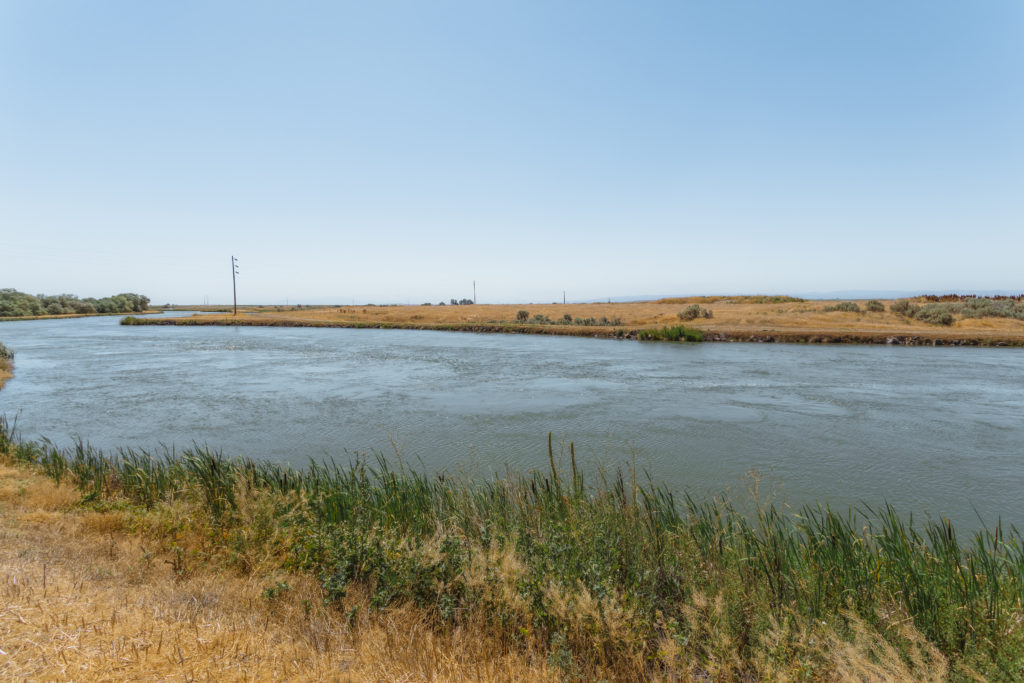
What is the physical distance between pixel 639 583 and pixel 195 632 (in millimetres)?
3662

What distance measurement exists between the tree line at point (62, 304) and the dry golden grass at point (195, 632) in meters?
104

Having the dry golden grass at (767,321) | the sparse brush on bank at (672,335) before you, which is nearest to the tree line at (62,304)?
the dry golden grass at (767,321)

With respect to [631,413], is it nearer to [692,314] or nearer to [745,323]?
[745,323]

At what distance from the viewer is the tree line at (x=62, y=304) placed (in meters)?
80.9

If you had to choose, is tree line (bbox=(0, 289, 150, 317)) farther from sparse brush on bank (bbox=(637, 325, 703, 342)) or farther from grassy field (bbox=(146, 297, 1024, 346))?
sparse brush on bank (bbox=(637, 325, 703, 342))

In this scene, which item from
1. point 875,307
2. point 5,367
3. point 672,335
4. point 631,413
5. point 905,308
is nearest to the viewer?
point 631,413

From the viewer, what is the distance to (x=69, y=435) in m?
13.4

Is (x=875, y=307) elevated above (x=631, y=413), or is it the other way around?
(x=875, y=307)

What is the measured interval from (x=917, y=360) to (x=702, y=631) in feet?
89.7

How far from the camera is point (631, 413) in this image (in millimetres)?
15352

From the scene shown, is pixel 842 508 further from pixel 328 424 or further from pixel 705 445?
pixel 328 424

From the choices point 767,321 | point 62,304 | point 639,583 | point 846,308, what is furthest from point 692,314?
point 62,304

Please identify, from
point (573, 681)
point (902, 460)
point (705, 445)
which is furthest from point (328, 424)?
point (902, 460)

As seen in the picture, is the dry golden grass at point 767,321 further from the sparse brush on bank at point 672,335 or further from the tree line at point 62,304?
the tree line at point 62,304
